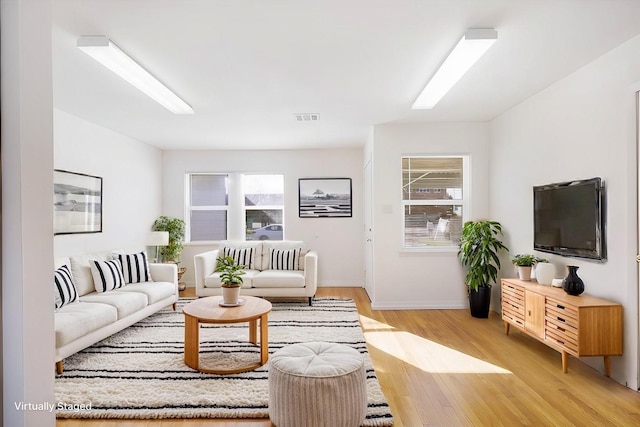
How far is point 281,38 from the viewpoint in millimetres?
2521

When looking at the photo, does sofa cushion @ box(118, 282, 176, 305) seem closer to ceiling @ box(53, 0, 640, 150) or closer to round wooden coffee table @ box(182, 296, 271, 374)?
round wooden coffee table @ box(182, 296, 271, 374)

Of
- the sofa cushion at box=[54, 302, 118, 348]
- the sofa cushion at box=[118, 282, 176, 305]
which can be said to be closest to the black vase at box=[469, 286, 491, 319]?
the sofa cushion at box=[118, 282, 176, 305]

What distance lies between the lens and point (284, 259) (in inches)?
213

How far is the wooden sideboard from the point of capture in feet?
8.74

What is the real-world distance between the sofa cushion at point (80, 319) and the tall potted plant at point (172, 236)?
2598 millimetres

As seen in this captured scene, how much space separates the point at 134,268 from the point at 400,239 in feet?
10.9

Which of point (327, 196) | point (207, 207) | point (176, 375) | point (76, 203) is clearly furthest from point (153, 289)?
point (327, 196)

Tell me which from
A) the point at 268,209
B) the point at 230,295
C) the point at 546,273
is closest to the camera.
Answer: the point at 230,295

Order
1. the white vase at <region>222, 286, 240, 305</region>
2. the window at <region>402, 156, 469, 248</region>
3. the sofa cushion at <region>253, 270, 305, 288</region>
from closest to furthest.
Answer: the white vase at <region>222, 286, 240, 305</region>
the sofa cushion at <region>253, 270, 305, 288</region>
the window at <region>402, 156, 469, 248</region>

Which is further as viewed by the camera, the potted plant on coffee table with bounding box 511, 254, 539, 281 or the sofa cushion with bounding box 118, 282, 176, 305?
the sofa cushion with bounding box 118, 282, 176, 305

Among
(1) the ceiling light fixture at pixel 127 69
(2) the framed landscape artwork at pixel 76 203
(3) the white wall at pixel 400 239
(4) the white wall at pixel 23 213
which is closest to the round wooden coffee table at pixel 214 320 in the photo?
(4) the white wall at pixel 23 213

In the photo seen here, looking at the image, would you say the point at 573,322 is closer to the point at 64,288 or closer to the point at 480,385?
the point at 480,385

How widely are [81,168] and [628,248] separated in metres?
5.36

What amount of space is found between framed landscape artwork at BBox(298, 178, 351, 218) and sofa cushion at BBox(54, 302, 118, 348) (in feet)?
11.8
